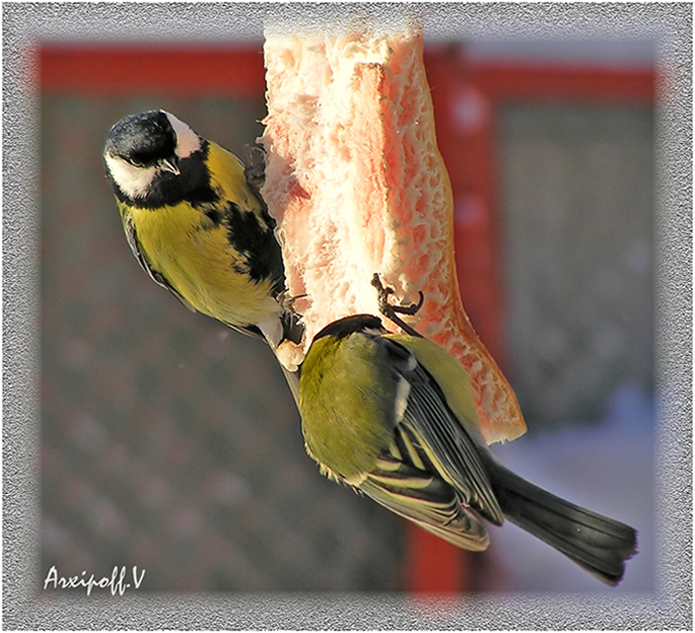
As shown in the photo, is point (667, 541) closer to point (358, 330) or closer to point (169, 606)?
point (358, 330)

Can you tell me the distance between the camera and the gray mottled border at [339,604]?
0.75 meters

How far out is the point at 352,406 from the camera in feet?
2.48

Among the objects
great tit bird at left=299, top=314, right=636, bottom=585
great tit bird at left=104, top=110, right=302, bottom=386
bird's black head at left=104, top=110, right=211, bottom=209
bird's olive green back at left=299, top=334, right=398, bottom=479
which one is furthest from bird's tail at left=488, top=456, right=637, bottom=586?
bird's black head at left=104, top=110, right=211, bottom=209

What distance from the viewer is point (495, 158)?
1.91m

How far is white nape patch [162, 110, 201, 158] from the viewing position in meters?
0.80

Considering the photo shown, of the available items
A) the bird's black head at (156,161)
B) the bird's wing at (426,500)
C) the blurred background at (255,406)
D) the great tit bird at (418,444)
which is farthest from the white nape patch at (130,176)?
the blurred background at (255,406)

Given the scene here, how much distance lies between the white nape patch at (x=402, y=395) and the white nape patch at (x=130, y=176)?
328 millimetres

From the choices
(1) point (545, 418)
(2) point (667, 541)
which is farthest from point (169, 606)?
(1) point (545, 418)

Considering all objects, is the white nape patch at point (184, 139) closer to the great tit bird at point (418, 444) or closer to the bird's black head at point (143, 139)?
the bird's black head at point (143, 139)

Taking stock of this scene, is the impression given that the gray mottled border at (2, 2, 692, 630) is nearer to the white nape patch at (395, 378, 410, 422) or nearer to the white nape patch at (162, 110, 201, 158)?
the white nape patch at (162, 110, 201, 158)

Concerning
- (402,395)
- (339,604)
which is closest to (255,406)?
(339,604)

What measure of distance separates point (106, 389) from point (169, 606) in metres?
1.04

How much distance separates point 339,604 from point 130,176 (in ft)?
Result: 1.85

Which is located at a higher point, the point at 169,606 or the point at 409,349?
the point at 409,349
